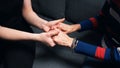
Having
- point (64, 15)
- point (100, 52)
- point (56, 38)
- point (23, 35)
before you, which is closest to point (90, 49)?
point (100, 52)

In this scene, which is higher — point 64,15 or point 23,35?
point 23,35

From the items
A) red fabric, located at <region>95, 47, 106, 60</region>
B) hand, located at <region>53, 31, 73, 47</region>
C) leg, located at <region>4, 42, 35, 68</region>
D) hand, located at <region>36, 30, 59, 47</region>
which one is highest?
hand, located at <region>36, 30, 59, 47</region>

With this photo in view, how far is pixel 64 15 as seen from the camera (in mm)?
1587

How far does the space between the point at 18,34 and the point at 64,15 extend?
1.65ft

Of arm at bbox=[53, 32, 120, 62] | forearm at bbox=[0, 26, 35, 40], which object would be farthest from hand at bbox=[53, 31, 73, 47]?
forearm at bbox=[0, 26, 35, 40]

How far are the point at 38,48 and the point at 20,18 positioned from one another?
220 mm

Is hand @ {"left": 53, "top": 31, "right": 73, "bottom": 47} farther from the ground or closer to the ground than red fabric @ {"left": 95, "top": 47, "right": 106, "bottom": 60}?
farther from the ground

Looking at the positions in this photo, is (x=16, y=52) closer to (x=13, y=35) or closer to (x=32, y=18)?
(x=13, y=35)

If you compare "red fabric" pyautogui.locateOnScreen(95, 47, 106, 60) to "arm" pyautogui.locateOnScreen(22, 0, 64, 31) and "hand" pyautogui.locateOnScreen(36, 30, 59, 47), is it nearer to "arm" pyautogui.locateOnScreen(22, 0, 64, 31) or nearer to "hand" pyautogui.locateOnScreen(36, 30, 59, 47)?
"hand" pyautogui.locateOnScreen(36, 30, 59, 47)

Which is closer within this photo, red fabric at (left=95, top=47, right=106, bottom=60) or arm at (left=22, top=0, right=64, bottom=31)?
red fabric at (left=95, top=47, right=106, bottom=60)

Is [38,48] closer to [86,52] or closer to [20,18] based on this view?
[20,18]

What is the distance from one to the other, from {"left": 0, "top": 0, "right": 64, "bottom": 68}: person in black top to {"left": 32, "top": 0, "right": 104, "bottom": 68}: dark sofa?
0.31 ft

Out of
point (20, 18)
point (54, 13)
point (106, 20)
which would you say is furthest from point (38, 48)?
point (106, 20)

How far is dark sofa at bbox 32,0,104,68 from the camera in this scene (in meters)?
1.31
